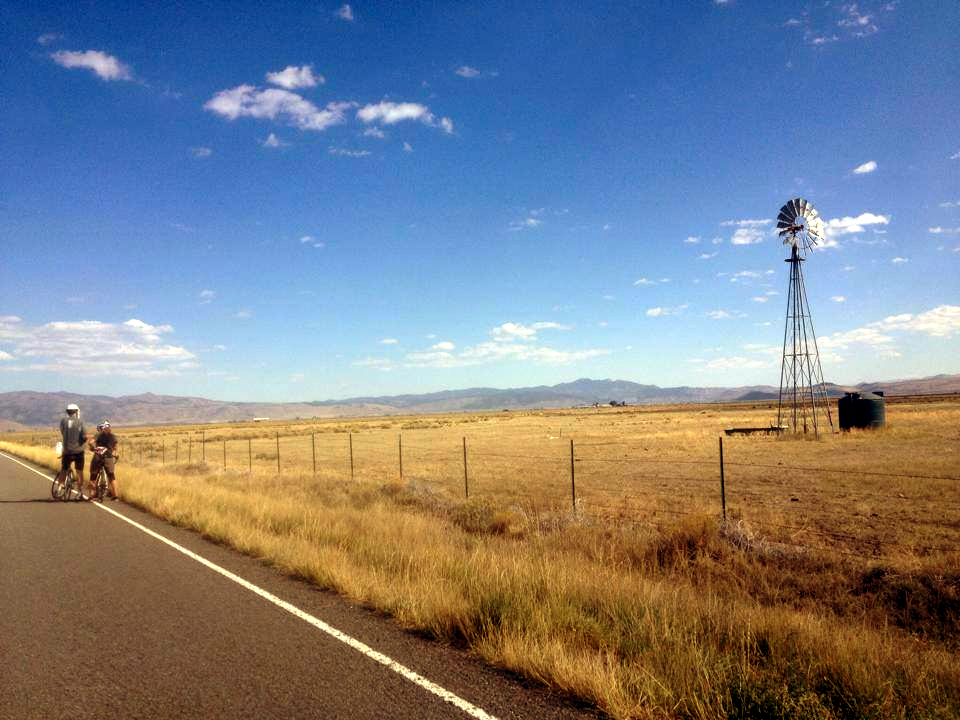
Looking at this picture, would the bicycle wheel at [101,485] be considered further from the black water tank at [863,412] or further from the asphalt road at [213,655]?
the black water tank at [863,412]

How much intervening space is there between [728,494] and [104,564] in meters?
14.8

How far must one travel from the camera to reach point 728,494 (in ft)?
60.0

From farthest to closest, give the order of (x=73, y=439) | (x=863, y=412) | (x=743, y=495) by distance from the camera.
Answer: (x=863, y=412)
(x=743, y=495)
(x=73, y=439)

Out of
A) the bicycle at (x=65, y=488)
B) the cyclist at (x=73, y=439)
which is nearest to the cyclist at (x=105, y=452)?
the cyclist at (x=73, y=439)

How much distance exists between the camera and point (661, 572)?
10.4 metres

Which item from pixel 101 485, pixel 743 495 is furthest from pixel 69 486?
pixel 743 495

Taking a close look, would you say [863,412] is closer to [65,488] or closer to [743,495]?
[743,495]

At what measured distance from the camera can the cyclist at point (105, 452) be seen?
696 inches

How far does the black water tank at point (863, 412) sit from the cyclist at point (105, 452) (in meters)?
38.5

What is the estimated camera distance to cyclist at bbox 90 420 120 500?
1767cm

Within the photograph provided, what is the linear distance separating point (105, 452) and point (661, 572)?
48.4 ft

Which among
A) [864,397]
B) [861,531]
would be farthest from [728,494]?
[864,397]

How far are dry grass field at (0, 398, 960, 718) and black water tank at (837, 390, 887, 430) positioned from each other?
18.0 meters

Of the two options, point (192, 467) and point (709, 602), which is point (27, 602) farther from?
point (192, 467)
